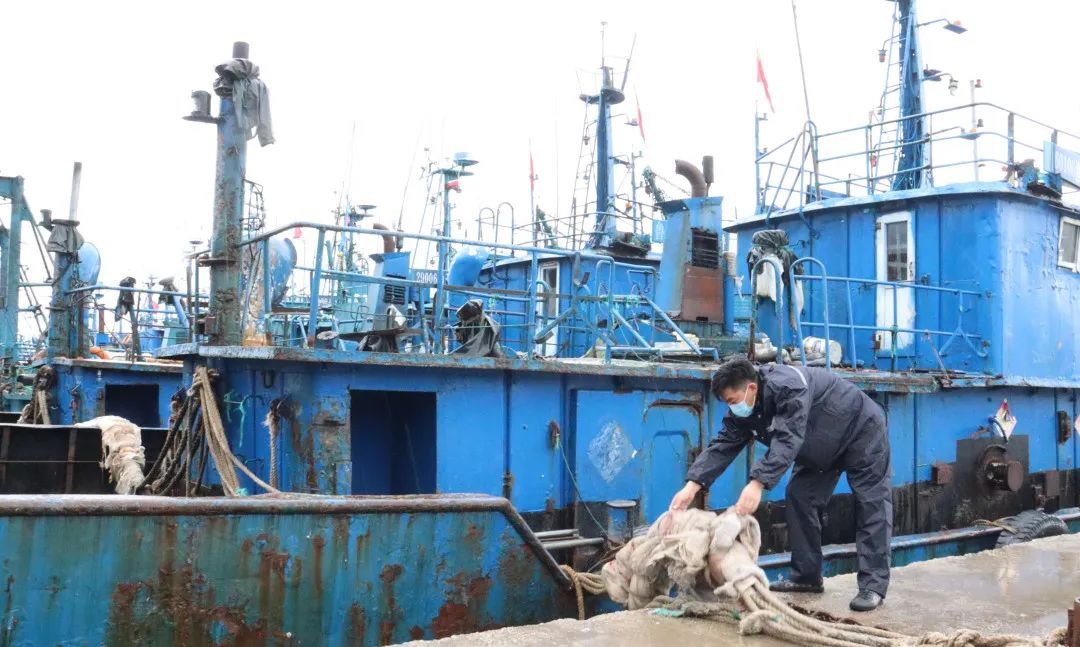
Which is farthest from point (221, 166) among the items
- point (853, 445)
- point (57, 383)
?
point (57, 383)

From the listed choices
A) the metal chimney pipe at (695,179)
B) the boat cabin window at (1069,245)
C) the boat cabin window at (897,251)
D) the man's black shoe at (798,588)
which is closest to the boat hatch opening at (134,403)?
the metal chimney pipe at (695,179)

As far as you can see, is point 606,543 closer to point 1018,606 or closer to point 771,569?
point 771,569

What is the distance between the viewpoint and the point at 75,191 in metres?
14.8

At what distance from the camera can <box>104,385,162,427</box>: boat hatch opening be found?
1367 centimetres

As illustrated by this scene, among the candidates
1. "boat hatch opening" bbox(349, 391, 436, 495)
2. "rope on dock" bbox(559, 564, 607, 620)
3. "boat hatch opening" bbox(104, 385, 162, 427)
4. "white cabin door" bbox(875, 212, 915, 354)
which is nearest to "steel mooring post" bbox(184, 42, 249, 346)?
"boat hatch opening" bbox(349, 391, 436, 495)

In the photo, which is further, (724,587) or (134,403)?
(134,403)

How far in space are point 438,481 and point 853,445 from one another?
10.2 feet

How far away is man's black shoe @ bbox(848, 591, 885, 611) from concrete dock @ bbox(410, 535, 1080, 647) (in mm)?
47

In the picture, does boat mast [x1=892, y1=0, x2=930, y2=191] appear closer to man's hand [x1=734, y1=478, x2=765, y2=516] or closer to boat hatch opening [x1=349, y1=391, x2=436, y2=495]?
boat hatch opening [x1=349, y1=391, x2=436, y2=495]

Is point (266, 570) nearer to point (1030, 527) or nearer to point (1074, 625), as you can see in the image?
point (1074, 625)

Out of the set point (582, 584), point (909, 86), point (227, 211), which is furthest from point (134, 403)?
point (909, 86)

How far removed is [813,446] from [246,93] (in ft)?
18.0

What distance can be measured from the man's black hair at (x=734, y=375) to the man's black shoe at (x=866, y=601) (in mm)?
1369

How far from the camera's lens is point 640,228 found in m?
18.7
